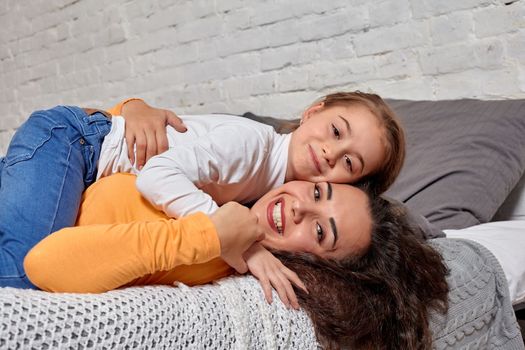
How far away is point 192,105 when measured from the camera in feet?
10.1

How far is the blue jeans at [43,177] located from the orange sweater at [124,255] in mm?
159

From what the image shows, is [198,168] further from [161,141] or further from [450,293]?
[450,293]

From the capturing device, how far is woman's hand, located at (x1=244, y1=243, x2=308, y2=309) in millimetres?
1103

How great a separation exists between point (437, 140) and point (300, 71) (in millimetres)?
857

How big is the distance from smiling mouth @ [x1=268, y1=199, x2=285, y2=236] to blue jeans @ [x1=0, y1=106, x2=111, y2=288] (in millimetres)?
395

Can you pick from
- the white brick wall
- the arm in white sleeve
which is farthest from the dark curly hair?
the white brick wall

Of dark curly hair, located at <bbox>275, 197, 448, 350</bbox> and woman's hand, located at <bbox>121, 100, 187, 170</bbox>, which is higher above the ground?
woman's hand, located at <bbox>121, 100, 187, 170</bbox>

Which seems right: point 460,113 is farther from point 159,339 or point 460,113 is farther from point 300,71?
point 159,339

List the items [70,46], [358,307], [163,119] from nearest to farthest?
[358,307]
[163,119]
[70,46]

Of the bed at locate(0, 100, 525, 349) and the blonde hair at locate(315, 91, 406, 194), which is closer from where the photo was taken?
the bed at locate(0, 100, 525, 349)

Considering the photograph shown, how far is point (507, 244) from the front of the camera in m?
1.61

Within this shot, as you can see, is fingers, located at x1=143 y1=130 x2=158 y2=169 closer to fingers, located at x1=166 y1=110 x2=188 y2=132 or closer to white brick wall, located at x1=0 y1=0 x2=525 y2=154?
fingers, located at x1=166 y1=110 x2=188 y2=132

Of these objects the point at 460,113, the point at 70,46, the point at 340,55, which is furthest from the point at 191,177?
the point at 70,46

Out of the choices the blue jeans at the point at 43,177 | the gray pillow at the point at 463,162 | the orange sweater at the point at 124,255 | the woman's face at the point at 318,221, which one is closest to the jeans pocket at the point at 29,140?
the blue jeans at the point at 43,177
